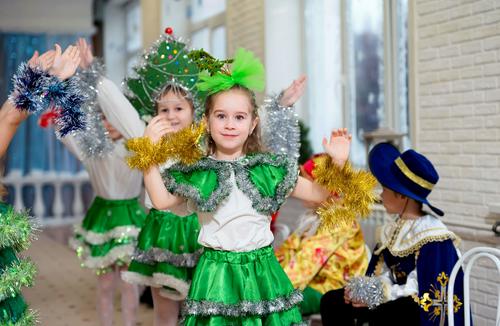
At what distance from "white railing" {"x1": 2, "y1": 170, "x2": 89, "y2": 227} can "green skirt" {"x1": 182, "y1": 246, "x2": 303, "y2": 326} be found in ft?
23.9

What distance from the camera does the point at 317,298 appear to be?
3529mm

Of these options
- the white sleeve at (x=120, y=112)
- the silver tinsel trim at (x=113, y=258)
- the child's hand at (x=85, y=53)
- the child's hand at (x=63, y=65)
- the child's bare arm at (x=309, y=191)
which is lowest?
the silver tinsel trim at (x=113, y=258)

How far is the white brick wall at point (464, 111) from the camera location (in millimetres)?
3055

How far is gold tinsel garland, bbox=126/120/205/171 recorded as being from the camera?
1.92 metres

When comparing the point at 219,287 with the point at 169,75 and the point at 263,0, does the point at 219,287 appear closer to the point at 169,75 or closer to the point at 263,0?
the point at 169,75

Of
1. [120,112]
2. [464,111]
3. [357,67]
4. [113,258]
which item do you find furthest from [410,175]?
[357,67]

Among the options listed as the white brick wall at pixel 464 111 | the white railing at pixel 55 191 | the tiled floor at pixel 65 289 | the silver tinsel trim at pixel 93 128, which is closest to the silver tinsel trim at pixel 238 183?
the silver tinsel trim at pixel 93 128

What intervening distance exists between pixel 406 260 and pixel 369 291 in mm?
204

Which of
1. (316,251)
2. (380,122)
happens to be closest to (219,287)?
(316,251)

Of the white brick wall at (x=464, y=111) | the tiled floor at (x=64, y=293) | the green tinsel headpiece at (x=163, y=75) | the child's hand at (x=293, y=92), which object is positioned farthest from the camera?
the tiled floor at (x=64, y=293)

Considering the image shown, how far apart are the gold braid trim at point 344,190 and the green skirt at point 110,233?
58.0 inches

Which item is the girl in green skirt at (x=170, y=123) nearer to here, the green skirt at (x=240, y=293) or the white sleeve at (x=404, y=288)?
the green skirt at (x=240, y=293)

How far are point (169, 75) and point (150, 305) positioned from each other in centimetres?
207

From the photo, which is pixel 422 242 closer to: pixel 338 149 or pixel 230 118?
pixel 338 149
